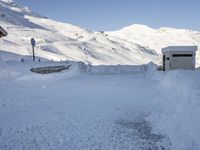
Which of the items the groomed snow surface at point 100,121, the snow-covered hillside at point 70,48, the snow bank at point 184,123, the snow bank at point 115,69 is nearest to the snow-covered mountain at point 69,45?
the snow-covered hillside at point 70,48

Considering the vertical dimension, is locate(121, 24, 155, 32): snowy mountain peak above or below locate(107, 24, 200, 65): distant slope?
above

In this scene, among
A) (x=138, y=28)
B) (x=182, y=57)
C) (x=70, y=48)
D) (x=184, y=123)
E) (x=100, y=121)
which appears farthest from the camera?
(x=138, y=28)

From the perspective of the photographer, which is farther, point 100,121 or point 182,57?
point 182,57

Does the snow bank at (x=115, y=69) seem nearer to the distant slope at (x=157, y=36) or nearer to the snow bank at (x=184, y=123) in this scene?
the snow bank at (x=184, y=123)

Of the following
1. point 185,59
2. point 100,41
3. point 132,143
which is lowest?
point 132,143

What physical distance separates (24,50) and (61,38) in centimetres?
3009

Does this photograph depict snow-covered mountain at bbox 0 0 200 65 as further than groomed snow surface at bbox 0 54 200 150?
Yes

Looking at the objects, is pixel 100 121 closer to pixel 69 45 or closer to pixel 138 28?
pixel 69 45

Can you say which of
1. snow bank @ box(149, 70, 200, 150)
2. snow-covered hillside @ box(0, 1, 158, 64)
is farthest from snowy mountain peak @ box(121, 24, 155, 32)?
snow bank @ box(149, 70, 200, 150)

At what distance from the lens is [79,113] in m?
11.0

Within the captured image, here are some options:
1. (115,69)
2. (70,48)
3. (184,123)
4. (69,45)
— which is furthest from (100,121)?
(69,45)

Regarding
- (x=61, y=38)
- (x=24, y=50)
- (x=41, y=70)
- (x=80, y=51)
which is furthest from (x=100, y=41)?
(x=41, y=70)

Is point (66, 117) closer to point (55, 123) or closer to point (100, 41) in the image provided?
point (55, 123)

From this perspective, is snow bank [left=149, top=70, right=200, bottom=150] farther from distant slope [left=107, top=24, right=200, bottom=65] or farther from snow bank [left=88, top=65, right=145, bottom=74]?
distant slope [left=107, top=24, right=200, bottom=65]
